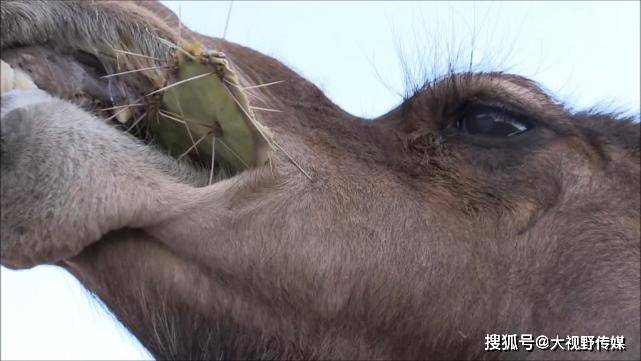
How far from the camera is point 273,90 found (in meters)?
2.83

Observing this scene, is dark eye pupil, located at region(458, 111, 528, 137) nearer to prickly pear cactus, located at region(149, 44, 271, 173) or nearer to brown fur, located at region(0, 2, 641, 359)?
brown fur, located at region(0, 2, 641, 359)

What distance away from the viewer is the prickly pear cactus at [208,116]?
2252 millimetres

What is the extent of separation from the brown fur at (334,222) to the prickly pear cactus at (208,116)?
0.07 metres

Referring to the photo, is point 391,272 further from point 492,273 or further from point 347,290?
point 492,273

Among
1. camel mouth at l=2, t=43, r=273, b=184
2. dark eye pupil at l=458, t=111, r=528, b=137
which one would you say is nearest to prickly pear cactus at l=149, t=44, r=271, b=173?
camel mouth at l=2, t=43, r=273, b=184

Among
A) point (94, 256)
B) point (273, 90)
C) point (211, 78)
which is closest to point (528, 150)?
point (273, 90)

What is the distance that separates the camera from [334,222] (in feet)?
8.55

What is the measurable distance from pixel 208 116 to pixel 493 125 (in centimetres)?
115

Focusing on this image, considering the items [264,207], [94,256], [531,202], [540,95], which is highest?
[540,95]

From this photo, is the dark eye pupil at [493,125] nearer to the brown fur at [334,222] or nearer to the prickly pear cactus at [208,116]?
the brown fur at [334,222]

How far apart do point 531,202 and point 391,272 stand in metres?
0.59

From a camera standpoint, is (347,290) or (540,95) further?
(540,95)

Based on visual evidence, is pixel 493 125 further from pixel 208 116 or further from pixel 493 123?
pixel 208 116

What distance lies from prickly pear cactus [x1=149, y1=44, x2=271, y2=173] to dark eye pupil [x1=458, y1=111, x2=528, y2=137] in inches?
36.7
